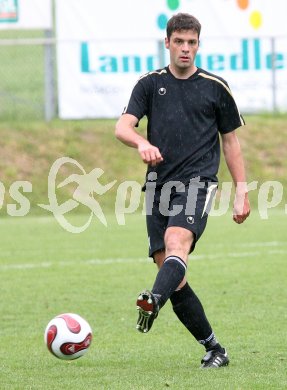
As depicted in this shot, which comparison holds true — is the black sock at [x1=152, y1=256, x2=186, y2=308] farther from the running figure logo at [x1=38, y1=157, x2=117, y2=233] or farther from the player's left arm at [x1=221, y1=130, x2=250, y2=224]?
the running figure logo at [x1=38, y1=157, x2=117, y2=233]

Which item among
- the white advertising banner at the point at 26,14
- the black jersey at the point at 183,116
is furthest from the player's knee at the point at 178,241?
the white advertising banner at the point at 26,14

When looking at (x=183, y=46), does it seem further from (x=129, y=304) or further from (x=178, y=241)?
(x=129, y=304)

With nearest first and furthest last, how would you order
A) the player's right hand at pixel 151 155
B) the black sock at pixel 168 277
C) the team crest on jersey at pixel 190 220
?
the player's right hand at pixel 151 155 → the black sock at pixel 168 277 → the team crest on jersey at pixel 190 220

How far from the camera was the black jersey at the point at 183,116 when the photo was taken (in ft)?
22.2

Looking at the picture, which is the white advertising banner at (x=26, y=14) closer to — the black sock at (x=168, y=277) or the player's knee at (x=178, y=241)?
the player's knee at (x=178, y=241)

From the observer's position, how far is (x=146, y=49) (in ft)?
67.6

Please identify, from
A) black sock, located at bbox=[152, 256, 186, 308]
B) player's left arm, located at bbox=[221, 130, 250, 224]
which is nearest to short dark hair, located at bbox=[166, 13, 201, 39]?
player's left arm, located at bbox=[221, 130, 250, 224]

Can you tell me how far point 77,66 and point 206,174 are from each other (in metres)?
13.7

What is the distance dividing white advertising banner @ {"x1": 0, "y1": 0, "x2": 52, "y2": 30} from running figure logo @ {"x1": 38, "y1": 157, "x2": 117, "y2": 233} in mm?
2790

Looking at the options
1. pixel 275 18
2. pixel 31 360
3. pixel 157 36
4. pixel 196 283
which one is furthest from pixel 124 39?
pixel 31 360

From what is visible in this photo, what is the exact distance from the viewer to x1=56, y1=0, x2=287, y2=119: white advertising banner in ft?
66.4

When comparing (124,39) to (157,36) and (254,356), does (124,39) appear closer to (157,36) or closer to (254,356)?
(157,36)

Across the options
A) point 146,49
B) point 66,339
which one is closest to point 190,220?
point 66,339

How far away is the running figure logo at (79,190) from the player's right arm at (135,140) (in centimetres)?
1062
